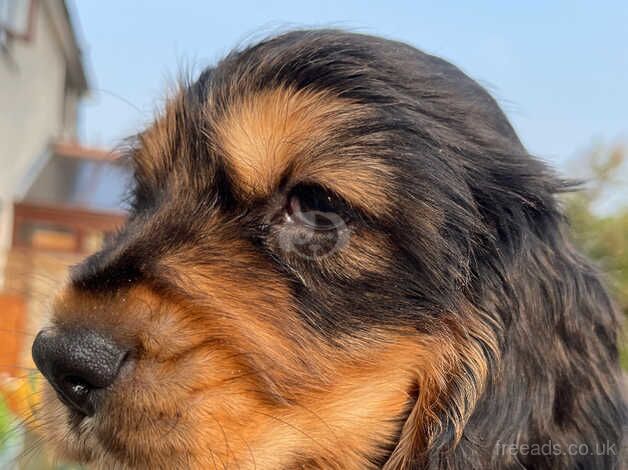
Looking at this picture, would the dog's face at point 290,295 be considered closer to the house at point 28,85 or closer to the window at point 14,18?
the house at point 28,85

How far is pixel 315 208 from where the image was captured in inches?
86.0

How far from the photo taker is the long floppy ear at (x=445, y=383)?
2.13 m

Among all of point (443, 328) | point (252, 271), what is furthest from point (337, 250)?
point (443, 328)

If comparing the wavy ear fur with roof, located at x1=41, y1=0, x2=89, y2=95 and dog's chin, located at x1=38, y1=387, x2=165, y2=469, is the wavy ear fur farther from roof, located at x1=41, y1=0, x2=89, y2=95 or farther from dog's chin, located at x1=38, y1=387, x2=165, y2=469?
roof, located at x1=41, y1=0, x2=89, y2=95

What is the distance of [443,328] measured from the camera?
7.14 feet

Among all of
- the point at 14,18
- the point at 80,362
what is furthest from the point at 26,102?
the point at 80,362

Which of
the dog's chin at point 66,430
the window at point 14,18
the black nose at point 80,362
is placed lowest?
the window at point 14,18

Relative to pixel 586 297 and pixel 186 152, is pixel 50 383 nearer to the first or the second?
pixel 186 152

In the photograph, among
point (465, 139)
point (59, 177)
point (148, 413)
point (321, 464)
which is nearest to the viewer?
point (148, 413)

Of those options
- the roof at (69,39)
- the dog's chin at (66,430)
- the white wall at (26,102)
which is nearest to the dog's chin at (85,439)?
the dog's chin at (66,430)

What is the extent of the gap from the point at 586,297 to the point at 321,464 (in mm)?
1022

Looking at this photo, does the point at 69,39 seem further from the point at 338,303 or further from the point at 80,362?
the point at 80,362

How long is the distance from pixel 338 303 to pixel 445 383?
15.8 inches

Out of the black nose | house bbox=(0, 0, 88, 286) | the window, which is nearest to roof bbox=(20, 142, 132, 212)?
house bbox=(0, 0, 88, 286)
